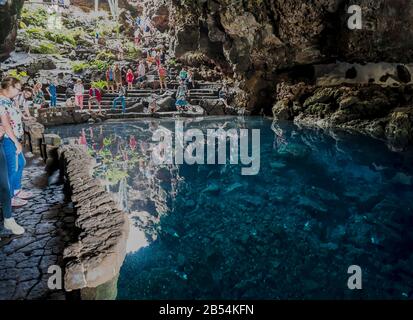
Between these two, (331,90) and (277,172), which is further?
(331,90)

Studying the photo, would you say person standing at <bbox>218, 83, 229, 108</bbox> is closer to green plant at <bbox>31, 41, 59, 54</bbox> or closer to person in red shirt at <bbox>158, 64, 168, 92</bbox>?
person in red shirt at <bbox>158, 64, 168, 92</bbox>

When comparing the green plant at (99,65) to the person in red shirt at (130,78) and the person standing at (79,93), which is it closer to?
the person in red shirt at (130,78)

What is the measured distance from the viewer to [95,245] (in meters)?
3.33

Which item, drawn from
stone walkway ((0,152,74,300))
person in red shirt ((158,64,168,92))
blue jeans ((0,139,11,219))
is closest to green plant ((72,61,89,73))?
person in red shirt ((158,64,168,92))

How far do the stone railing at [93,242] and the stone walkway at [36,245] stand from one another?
360 mm

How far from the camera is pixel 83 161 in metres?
6.07

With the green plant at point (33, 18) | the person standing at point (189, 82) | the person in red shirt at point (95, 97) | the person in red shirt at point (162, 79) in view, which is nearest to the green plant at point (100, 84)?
the person in red shirt at point (95, 97)

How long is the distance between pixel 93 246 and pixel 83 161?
3.09m

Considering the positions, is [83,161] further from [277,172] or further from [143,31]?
[143,31]

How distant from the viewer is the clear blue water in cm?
455

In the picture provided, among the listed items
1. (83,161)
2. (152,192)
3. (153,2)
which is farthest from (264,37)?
(153,2)

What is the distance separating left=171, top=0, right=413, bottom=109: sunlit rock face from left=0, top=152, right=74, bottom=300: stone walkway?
659 inches

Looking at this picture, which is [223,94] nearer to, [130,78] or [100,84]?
[130,78]
